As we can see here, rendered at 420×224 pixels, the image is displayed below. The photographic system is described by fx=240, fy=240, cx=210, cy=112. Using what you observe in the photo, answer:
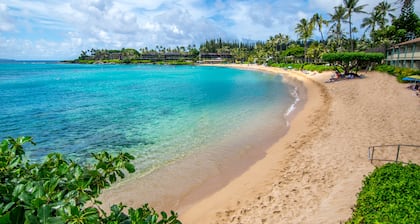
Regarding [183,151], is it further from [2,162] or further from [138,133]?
[2,162]

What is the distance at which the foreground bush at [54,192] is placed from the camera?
1.64 meters

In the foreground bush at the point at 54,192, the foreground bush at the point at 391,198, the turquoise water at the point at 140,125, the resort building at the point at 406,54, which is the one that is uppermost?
the resort building at the point at 406,54

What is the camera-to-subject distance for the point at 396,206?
446 centimetres

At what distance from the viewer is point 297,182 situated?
29.7ft

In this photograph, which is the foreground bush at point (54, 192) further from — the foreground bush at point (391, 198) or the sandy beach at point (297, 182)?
the sandy beach at point (297, 182)

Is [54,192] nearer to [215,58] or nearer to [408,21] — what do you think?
[408,21]

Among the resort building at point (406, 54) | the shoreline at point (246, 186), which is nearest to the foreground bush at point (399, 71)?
the resort building at point (406, 54)

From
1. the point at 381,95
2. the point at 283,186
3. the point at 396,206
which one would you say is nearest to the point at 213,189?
the point at 283,186

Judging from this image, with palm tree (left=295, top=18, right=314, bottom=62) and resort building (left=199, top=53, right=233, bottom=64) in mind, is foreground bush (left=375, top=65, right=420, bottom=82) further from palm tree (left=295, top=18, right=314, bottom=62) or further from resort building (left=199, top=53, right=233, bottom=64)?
resort building (left=199, top=53, right=233, bottom=64)

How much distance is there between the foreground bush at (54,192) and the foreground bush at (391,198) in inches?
165

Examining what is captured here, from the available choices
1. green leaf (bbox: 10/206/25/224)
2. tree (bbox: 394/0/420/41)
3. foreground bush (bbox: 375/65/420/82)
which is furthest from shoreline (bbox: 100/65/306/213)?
tree (bbox: 394/0/420/41)

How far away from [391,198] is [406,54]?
45.8 metres

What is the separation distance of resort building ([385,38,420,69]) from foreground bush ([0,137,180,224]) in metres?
44.7

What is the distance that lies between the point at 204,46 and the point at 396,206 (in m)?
182
